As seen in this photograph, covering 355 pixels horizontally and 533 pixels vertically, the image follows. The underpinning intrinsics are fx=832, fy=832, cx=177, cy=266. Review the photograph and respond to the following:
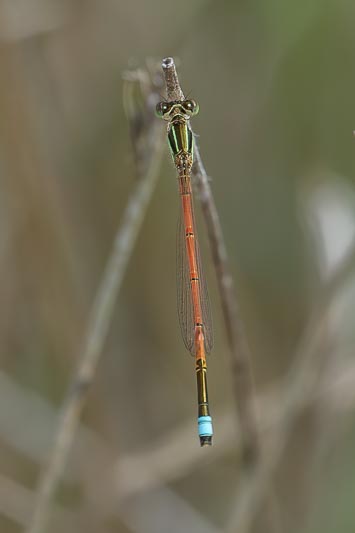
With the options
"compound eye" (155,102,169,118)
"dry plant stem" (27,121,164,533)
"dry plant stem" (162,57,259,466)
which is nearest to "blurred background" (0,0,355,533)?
"dry plant stem" (162,57,259,466)

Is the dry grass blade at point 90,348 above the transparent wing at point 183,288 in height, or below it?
below

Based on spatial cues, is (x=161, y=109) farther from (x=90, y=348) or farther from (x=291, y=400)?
(x=291, y=400)

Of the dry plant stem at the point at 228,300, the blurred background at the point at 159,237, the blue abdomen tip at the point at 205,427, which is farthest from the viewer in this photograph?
the blurred background at the point at 159,237

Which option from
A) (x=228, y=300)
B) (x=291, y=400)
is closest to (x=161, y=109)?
(x=228, y=300)

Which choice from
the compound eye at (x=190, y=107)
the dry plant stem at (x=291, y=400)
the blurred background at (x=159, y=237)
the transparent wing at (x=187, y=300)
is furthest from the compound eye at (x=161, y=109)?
the blurred background at (x=159, y=237)

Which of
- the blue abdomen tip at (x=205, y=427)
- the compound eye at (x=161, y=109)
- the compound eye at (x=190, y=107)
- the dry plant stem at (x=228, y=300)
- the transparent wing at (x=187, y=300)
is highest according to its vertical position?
the compound eye at (x=190, y=107)

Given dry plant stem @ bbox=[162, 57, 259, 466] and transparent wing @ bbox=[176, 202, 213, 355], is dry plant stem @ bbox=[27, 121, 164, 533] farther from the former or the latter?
transparent wing @ bbox=[176, 202, 213, 355]

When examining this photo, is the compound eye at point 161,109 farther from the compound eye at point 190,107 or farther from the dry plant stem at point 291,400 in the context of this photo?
the dry plant stem at point 291,400
